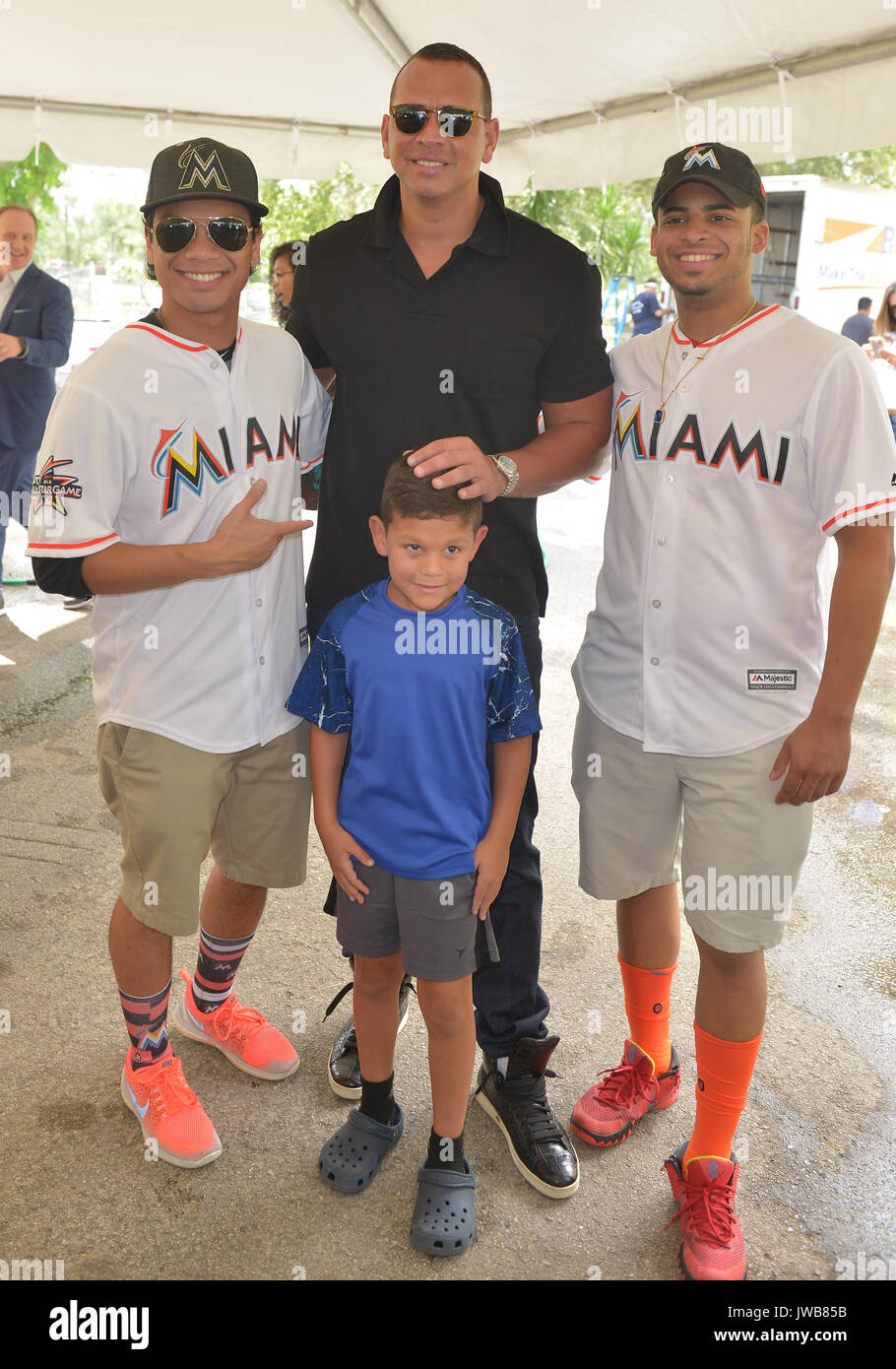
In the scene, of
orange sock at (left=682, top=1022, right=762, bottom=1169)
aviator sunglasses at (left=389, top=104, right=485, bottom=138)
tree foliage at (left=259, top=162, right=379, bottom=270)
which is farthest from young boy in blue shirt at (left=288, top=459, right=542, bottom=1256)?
tree foliage at (left=259, top=162, right=379, bottom=270)

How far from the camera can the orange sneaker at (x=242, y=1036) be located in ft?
Answer: 9.05

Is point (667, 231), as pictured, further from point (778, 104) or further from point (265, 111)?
point (265, 111)

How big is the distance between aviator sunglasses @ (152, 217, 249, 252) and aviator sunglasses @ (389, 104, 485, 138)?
418mm

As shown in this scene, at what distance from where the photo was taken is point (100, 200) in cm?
6322

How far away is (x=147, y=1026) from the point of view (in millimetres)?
2477

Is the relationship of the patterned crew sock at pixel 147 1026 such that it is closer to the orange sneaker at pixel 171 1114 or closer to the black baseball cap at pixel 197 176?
the orange sneaker at pixel 171 1114

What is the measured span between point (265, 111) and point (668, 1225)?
567 centimetres

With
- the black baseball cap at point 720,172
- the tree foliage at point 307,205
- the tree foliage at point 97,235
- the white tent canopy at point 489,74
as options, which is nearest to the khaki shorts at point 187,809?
the black baseball cap at point 720,172

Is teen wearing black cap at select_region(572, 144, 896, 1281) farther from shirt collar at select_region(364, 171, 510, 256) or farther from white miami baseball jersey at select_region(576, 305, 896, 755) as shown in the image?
shirt collar at select_region(364, 171, 510, 256)

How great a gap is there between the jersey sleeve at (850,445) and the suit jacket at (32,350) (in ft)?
17.4

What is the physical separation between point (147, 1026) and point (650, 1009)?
3.99 ft

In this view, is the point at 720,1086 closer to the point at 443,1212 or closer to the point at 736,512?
the point at 443,1212

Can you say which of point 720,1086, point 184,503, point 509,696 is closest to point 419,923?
point 509,696

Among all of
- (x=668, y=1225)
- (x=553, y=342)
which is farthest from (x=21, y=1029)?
(x=553, y=342)
